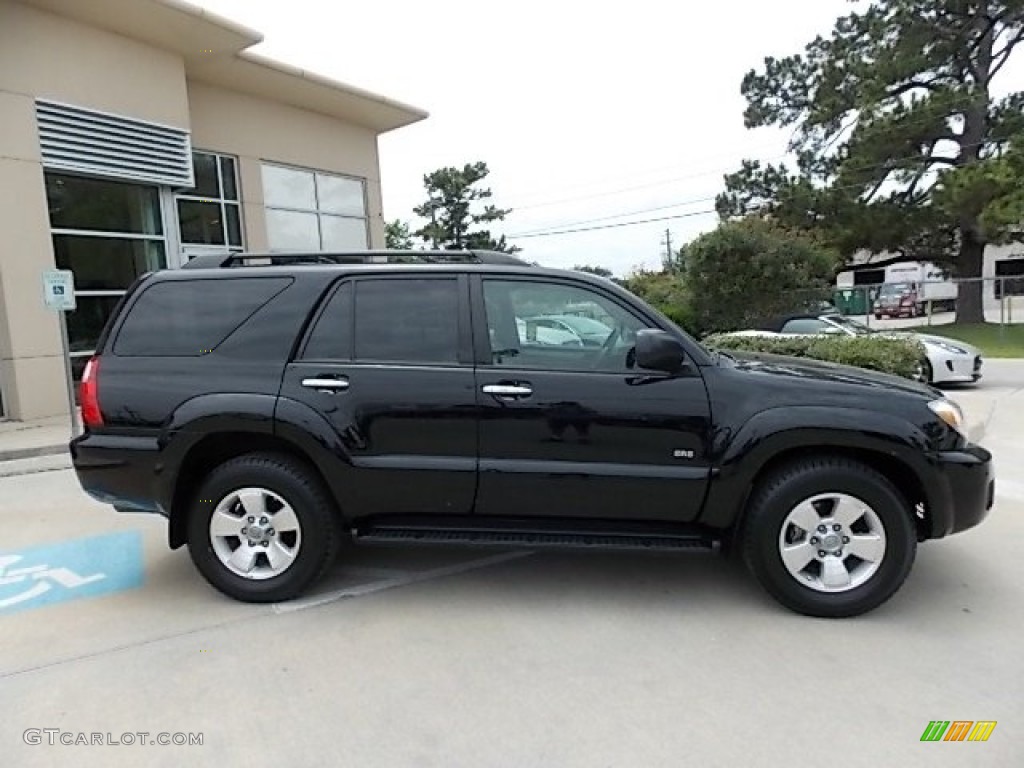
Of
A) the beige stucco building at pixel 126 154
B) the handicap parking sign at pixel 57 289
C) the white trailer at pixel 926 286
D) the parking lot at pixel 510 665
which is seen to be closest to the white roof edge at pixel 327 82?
the beige stucco building at pixel 126 154

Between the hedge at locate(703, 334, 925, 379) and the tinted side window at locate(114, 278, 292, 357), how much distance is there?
17.1 feet

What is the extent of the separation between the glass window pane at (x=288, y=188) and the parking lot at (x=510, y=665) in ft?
40.2

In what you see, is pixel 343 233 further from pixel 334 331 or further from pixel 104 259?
pixel 334 331

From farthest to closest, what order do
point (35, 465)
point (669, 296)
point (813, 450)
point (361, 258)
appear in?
point (669, 296) < point (35, 465) < point (361, 258) < point (813, 450)

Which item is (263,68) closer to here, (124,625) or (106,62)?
(106,62)

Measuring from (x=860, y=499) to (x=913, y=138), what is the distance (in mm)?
22731

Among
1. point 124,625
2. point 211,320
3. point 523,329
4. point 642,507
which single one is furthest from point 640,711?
point 211,320

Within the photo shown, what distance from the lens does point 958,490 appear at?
3414mm

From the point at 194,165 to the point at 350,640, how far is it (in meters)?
13.0

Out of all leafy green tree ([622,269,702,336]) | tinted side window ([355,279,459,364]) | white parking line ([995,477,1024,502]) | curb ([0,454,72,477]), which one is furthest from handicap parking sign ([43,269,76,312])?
white parking line ([995,477,1024,502])

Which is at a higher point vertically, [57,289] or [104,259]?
[104,259]

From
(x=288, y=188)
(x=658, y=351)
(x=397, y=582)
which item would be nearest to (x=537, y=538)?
(x=397, y=582)

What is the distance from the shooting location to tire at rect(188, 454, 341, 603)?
372 cm

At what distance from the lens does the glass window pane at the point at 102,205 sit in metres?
11.2
